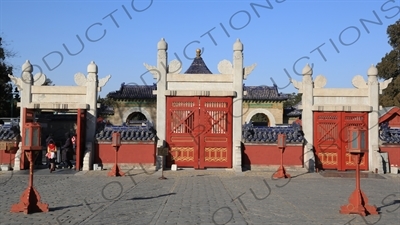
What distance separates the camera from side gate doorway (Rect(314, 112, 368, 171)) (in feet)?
59.1

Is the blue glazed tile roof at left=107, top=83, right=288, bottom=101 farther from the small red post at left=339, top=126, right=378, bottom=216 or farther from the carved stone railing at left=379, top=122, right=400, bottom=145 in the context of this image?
the small red post at left=339, top=126, right=378, bottom=216

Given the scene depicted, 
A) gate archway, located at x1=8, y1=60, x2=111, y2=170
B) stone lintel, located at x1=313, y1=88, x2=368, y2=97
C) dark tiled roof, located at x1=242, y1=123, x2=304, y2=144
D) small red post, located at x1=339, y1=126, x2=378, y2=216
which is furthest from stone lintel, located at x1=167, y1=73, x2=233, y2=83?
small red post, located at x1=339, y1=126, x2=378, y2=216

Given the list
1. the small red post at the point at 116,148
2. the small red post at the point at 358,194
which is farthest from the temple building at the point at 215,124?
the small red post at the point at 358,194

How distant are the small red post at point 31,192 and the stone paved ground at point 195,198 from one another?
0.20 meters

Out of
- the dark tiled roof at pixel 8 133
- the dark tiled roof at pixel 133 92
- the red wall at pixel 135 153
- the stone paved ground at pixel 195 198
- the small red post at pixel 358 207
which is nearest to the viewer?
the stone paved ground at pixel 195 198

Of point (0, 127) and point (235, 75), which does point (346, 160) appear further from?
point (0, 127)

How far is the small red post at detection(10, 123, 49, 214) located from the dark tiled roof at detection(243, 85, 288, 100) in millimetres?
23531

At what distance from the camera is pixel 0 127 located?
713 inches

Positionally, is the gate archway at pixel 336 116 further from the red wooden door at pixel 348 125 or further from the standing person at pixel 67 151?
the standing person at pixel 67 151

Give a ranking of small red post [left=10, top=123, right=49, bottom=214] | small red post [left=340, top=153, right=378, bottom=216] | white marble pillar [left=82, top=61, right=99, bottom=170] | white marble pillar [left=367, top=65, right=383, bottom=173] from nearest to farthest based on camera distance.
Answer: small red post [left=10, top=123, right=49, bottom=214], small red post [left=340, top=153, right=378, bottom=216], white marble pillar [left=82, top=61, right=99, bottom=170], white marble pillar [left=367, top=65, right=383, bottom=173]

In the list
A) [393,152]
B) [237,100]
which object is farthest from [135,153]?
[393,152]

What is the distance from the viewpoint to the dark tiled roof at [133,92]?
101ft

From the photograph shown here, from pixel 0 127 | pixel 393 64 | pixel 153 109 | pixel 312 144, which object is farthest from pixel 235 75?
pixel 393 64

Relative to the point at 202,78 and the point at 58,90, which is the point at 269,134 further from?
the point at 58,90
